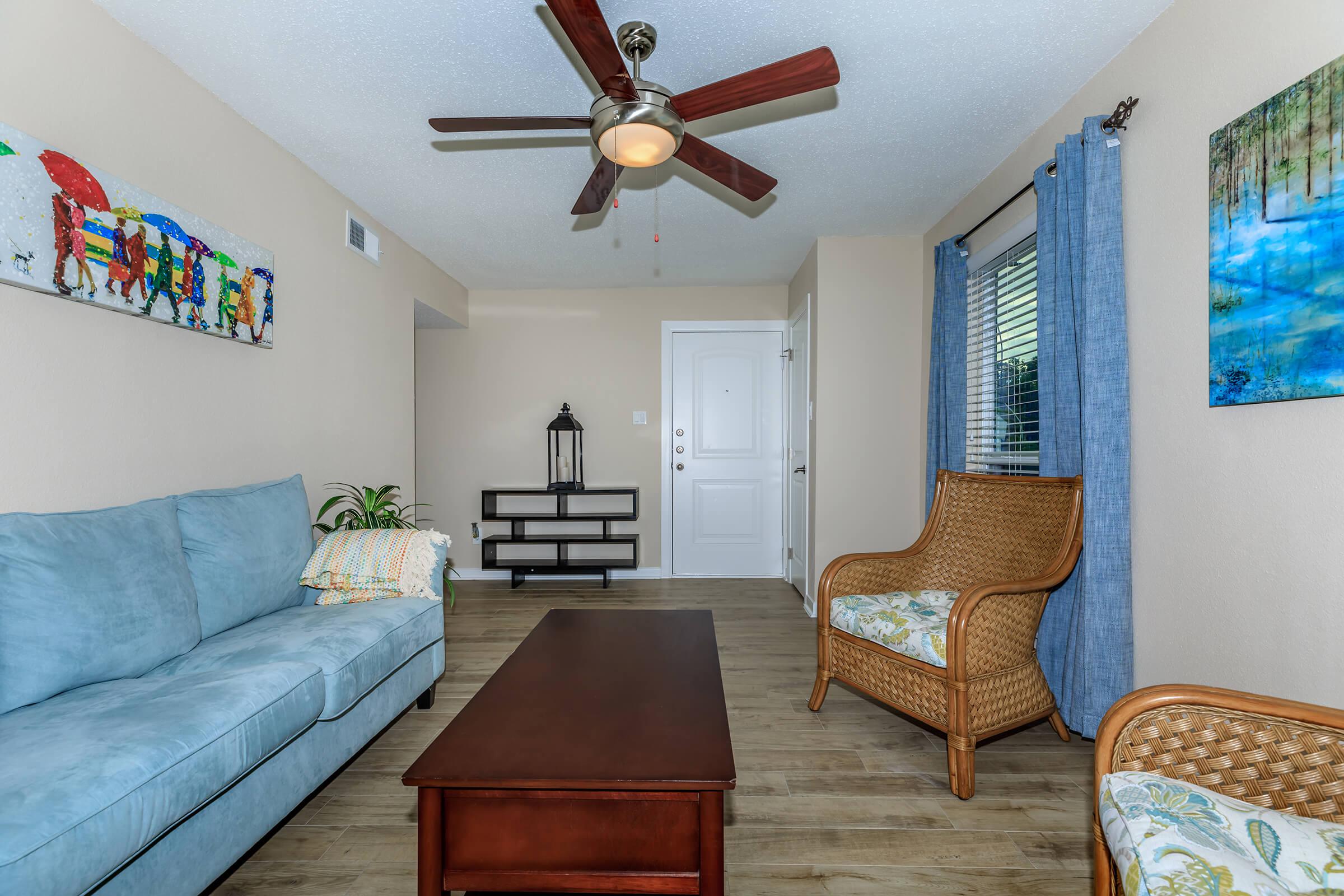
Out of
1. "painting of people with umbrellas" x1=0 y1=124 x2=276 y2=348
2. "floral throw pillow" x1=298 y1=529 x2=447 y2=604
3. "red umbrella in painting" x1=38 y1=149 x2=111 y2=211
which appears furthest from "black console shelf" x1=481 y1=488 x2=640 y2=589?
"red umbrella in painting" x1=38 y1=149 x2=111 y2=211

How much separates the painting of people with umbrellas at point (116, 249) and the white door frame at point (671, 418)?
3098 millimetres

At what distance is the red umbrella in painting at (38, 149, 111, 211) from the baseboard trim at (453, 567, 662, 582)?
12.4ft

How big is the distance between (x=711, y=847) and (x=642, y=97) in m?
1.86

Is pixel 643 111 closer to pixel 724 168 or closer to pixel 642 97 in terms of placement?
pixel 642 97

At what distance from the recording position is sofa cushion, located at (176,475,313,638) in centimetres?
198

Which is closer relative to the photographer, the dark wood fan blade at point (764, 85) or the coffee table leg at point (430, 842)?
the coffee table leg at point (430, 842)

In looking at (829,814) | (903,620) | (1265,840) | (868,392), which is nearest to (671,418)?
(868,392)

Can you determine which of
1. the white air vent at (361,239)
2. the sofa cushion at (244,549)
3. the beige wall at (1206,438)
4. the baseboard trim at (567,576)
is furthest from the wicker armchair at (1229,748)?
the baseboard trim at (567,576)

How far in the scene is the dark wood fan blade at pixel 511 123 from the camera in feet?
5.94

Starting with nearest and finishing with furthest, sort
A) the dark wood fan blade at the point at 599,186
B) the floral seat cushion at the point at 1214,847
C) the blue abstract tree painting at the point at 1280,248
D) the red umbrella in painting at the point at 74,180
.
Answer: the floral seat cushion at the point at 1214,847
the blue abstract tree painting at the point at 1280,248
the red umbrella in painting at the point at 74,180
the dark wood fan blade at the point at 599,186

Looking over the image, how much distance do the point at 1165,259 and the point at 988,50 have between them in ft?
2.95

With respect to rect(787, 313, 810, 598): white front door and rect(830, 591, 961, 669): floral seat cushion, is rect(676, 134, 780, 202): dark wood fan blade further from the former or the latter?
rect(787, 313, 810, 598): white front door

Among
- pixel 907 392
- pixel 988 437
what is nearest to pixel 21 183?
pixel 988 437

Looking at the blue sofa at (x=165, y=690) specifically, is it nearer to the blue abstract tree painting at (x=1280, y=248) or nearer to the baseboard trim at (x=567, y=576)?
the blue abstract tree painting at (x=1280, y=248)
